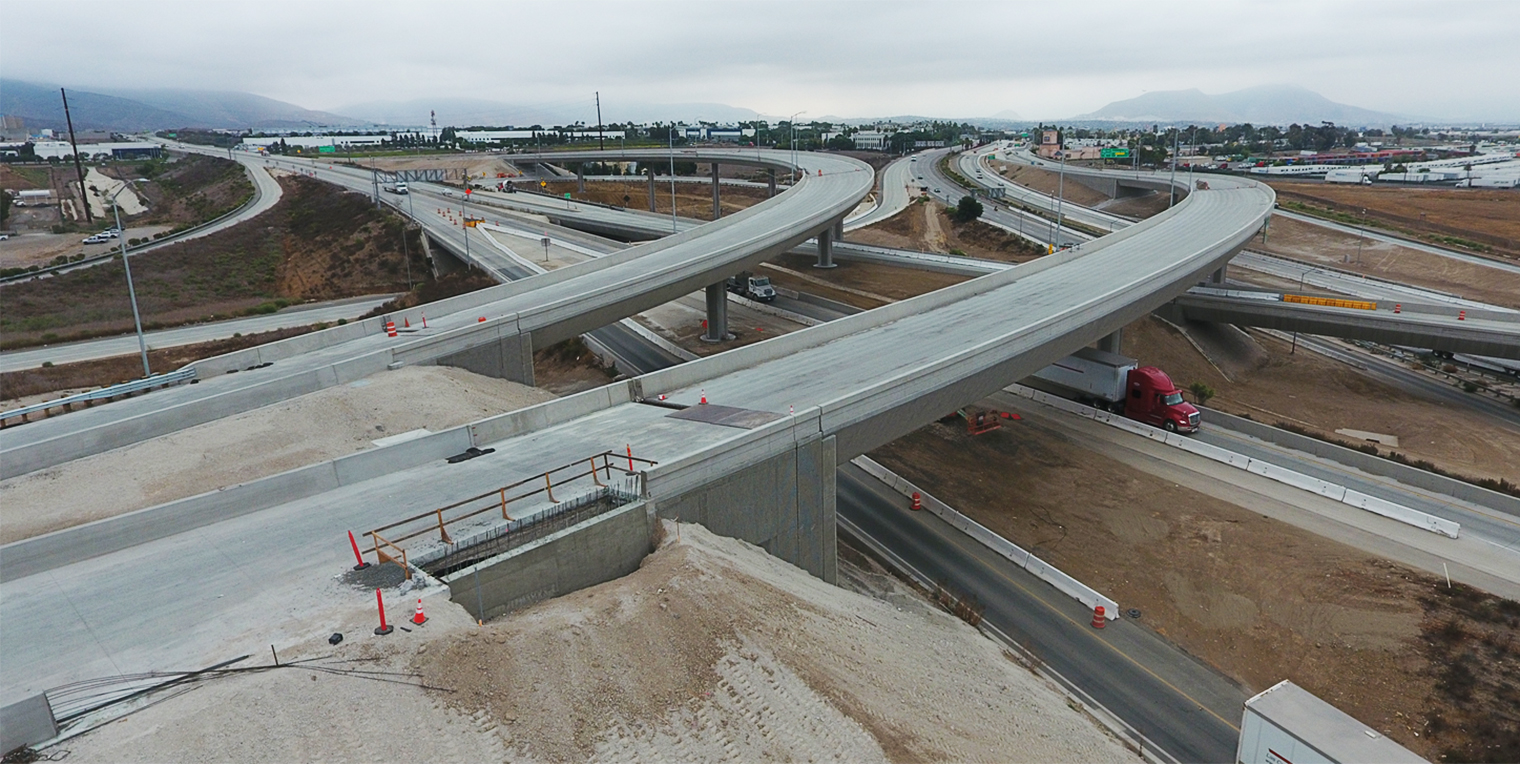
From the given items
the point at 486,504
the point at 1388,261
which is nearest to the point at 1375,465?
the point at 486,504

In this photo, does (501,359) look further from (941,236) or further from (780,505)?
(941,236)

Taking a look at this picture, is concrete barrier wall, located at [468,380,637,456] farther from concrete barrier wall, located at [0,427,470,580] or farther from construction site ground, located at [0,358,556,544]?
construction site ground, located at [0,358,556,544]

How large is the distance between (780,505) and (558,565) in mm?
6766

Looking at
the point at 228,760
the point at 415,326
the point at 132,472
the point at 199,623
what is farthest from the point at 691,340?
the point at 228,760

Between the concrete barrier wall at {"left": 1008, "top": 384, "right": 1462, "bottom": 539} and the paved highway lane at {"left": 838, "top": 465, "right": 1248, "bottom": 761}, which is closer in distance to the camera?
the paved highway lane at {"left": 838, "top": 465, "right": 1248, "bottom": 761}

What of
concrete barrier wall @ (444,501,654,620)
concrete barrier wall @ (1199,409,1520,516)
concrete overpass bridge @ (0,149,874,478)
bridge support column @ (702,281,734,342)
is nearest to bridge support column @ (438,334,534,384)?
concrete overpass bridge @ (0,149,874,478)

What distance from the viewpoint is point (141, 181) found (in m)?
149

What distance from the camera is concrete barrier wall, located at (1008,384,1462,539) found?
90.0 ft

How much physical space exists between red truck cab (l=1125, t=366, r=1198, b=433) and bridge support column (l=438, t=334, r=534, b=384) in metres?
28.5

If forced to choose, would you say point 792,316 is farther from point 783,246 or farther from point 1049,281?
point 1049,281

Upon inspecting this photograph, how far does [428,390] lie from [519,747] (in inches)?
836

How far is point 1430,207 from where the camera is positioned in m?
104

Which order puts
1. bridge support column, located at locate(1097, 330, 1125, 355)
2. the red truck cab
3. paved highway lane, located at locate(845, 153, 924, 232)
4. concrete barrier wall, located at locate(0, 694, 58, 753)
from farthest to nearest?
1. paved highway lane, located at locate(845, 153, 924, 232)
2. bridge support column, located at locate(1097, 330, 1125, 355)
3. the red truck cab
4. concrete barrier wall, located at locate(0, 694, 58, 753)

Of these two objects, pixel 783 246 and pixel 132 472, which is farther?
pixel 783 246
